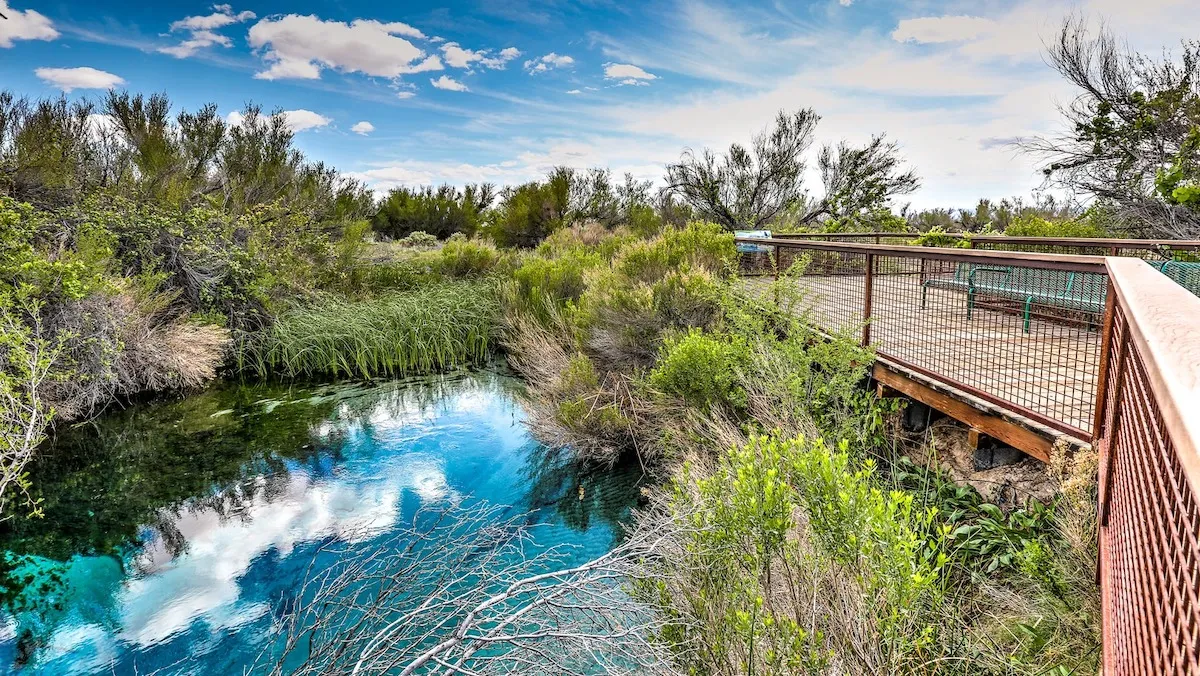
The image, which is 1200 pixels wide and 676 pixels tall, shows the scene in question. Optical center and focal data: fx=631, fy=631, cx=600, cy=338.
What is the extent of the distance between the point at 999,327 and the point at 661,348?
11.2ft

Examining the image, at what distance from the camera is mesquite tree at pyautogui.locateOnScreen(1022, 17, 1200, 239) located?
9.52 meters

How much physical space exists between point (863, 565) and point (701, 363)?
2763mm

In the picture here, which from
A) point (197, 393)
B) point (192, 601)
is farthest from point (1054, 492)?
point (197, 393)

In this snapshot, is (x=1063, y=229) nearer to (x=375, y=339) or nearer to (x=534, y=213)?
(x=375, y=339)

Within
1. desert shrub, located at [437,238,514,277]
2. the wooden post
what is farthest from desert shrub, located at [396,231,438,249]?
the wooden post

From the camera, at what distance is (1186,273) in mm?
4512

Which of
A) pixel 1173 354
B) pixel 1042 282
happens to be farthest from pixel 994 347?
pixel 1173 354

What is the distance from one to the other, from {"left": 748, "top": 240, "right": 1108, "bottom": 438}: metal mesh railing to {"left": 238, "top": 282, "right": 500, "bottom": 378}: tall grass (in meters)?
6.10

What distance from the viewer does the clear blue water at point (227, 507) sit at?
4.14 m

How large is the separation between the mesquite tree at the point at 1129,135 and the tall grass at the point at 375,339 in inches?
422

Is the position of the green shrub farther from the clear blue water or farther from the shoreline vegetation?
the clear blue water

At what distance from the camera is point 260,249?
452 inches

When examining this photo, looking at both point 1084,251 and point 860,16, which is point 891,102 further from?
point 1084,251

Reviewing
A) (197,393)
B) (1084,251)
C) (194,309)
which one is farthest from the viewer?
(194,309)
